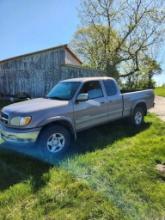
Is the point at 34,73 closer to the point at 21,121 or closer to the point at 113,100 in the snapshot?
the point at 113,100

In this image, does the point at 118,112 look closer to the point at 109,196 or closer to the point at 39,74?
the point at 109,196

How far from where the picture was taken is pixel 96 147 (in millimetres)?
7426

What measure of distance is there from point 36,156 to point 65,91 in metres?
2.12

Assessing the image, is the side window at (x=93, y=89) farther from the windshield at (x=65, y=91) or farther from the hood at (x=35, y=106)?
the hood at (x=35, y=106)

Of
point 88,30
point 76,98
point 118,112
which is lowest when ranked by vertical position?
point 118,112

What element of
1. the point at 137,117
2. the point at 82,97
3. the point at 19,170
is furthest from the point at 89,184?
the point at 137,117

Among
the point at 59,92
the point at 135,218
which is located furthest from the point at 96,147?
the point at 135,218

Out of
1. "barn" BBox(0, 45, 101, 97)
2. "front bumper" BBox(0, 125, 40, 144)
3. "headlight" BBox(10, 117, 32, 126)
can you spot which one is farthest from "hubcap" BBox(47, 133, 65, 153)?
"barn" BBox(0, 45, 101, 97)

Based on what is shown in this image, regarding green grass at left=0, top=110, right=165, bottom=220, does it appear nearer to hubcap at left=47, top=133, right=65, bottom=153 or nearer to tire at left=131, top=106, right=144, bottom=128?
hubcap at left=47, top=133, right=65, bottom=153

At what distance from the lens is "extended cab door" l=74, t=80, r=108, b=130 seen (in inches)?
291

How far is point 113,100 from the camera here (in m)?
8.57

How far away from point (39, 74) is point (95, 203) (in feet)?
50.3

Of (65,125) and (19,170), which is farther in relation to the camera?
(65,125)

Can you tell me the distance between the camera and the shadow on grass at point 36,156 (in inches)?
219
